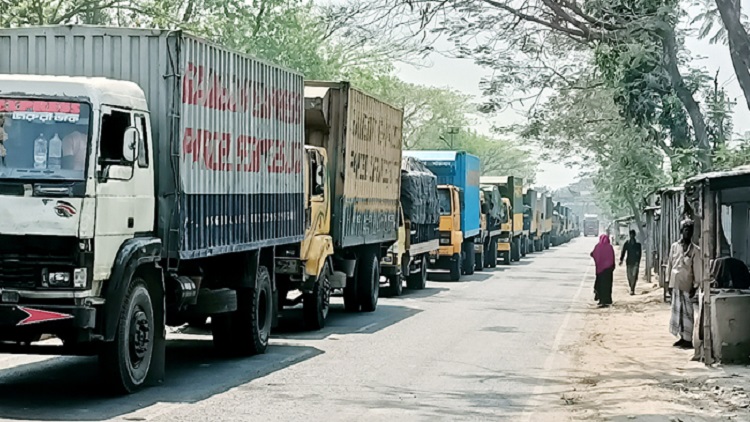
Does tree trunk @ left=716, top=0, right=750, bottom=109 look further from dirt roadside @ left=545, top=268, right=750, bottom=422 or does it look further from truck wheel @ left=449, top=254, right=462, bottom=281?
truck wheel @ left=449, top=254, right=462, bottom=281

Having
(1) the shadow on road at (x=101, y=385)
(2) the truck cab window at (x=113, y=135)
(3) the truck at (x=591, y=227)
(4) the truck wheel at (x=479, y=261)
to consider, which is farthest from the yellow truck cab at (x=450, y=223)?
(3) the truck at (x=591, y=227)

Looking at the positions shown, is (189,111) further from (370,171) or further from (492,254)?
(492,254)

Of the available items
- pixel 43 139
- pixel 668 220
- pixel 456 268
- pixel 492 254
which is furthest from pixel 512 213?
pixel 43 139

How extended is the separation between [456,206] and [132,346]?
23309mm

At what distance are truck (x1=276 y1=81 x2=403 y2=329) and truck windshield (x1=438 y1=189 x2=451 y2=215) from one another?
912cm

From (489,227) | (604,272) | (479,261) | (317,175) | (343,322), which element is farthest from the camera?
(489,227)

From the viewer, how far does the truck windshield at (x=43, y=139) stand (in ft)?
35.5

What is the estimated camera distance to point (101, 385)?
11.7m

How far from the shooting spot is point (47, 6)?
42.5 metres

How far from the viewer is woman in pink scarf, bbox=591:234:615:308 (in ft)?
88.3

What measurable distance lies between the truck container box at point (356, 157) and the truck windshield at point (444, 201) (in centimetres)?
922

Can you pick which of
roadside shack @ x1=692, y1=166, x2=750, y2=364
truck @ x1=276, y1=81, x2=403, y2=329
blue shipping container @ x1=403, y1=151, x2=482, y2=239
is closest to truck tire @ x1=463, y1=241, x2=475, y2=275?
blue shipping container @ x1=403, y1=151, x2=482, y2=239

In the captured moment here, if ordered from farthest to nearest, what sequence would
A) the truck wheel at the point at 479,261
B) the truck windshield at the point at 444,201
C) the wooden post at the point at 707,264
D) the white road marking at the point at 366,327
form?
the truck wheel at the point at 479,261
the truck windshield at the point at 444,201
the white road marking at the point at 366,327
the wooden post at the point at 707,264

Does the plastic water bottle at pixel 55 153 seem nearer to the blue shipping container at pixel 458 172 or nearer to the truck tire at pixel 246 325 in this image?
the truck tire at pixel 246 325
